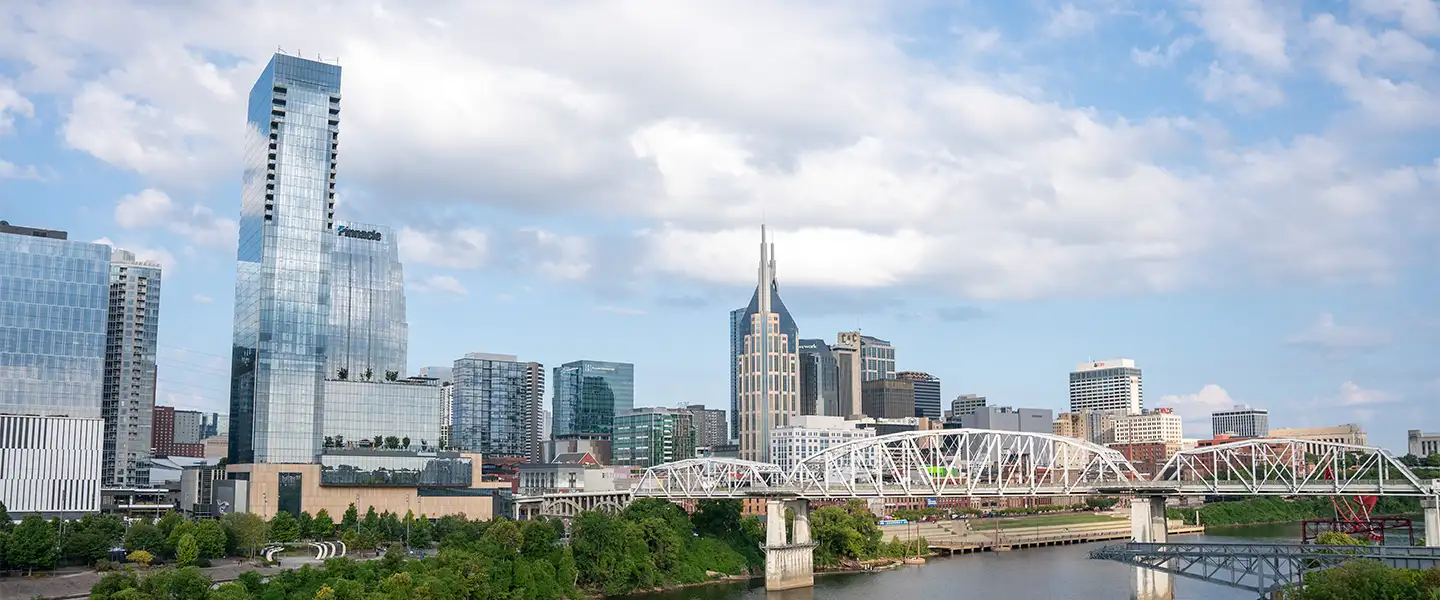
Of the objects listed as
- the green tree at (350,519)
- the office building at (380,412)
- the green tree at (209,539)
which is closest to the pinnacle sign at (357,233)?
the office building at (380,412)

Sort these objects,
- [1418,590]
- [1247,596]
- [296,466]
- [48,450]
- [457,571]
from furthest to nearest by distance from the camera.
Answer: [296,466] → [48,450] → [1247,596] → [457,571] → [1418,590]

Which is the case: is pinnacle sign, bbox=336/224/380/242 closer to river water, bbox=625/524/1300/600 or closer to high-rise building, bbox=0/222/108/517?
high-rise building, bbox=0/222/108/517

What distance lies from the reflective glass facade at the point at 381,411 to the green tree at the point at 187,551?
190ft

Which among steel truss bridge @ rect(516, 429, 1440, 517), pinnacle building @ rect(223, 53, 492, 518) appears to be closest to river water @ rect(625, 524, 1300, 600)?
steel truss bridge @ rect(516, 429, 1440, 517)

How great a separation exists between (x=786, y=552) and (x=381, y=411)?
228ft

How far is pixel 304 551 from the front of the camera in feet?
396

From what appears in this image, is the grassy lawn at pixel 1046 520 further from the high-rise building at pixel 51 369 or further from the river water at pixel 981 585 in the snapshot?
the high-rise building at pixel 51 369

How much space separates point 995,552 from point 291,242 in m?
94.0

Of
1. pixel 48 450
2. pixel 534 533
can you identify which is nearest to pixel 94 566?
pixel 534 533

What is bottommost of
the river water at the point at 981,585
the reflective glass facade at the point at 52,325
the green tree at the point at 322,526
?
the river water at the point at 981,585

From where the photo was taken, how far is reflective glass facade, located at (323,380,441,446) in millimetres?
156625

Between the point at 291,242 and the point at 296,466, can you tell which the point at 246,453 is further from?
the point at 291,242

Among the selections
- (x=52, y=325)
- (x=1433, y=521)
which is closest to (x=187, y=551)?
(x=52, y=325)

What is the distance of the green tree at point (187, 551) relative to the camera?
3748 inches
